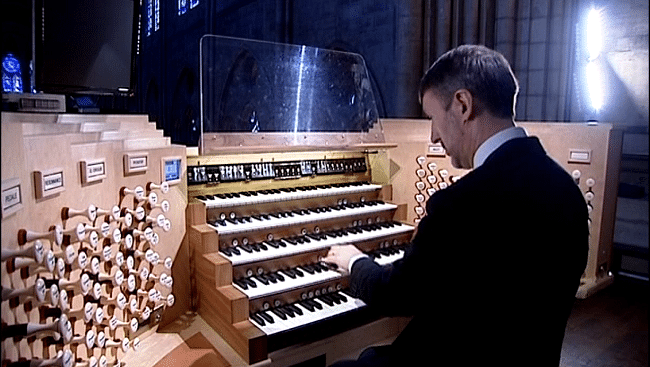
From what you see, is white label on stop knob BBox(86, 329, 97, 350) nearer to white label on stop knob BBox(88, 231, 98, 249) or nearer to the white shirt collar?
white label on stop knob BBox(88, 231, 98, 249)

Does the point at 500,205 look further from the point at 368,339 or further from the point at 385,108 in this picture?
the point at 385,108

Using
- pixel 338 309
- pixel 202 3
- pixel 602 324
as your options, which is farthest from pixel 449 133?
pixel 202 3

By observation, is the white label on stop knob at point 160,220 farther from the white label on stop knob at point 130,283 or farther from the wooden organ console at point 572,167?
the wooden organ console at point 572,167

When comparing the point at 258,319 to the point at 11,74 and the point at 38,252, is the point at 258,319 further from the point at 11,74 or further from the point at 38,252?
the point at 11,74

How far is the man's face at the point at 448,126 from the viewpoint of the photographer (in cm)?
150

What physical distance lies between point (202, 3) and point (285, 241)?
832 centimetres

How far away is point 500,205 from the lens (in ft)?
4.03

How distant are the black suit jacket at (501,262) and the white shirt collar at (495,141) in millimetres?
74

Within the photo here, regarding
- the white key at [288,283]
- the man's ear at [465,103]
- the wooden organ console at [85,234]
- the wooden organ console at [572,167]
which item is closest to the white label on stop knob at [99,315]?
the wooden organ console at [85,234]

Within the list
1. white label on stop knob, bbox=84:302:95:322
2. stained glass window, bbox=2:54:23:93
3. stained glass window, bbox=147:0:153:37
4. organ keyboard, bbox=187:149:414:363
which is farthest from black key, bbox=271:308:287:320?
stained glass window, bbox=147:0:153:37

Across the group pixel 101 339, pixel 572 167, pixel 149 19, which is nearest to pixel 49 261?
pixel 101 339

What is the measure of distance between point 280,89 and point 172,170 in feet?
3.66

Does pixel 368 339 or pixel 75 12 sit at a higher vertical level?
pixel 75 12

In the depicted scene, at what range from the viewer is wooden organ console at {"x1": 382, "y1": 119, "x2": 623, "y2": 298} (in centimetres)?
343
